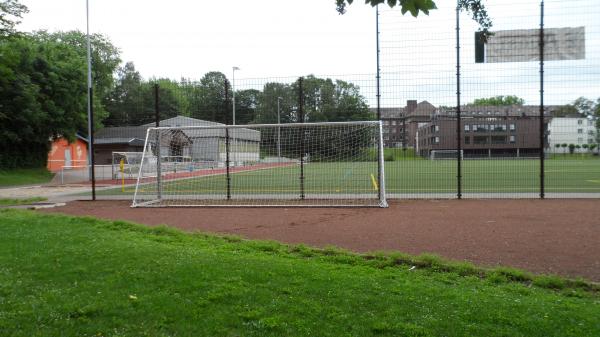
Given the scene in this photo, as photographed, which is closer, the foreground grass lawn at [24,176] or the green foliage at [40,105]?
the foreground grass lawn at [24,176]

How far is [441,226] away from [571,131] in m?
8.43

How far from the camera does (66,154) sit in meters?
36.8

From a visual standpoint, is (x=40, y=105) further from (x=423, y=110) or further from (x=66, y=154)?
(x=423, y=110)

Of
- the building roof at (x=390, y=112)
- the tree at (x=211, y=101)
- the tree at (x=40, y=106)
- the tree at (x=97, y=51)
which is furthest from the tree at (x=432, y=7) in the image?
the tree at (x=97, y=51)

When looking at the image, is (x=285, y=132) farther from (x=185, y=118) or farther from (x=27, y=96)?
(x=27, y=96)

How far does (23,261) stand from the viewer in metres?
5.64

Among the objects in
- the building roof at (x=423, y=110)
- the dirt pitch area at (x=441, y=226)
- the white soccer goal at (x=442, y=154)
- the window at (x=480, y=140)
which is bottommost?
the dirt pitch area at (x=441, y=226)

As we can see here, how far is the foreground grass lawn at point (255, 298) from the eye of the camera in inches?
145

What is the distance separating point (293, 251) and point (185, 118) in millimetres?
10807

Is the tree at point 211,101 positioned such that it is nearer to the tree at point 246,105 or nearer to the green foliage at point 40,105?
the tree at point 246,105

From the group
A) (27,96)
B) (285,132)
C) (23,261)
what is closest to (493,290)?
(23,261)

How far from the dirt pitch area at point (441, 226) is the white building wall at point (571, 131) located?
8.84ft

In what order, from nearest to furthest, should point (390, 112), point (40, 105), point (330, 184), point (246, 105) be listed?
1. point (390, 112)
2. point (246, 105)
3. point (330, 184)
4. point (40, 105)

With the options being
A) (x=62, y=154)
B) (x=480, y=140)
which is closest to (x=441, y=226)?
(x=480, y=140)
